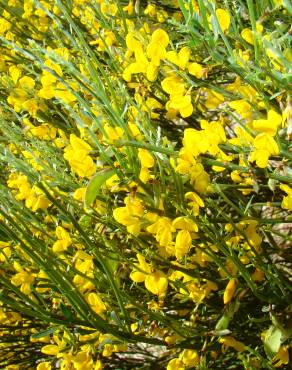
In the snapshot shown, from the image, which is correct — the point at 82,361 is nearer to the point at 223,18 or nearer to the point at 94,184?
→ the point at 94,184

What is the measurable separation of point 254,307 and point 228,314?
1.00 feet

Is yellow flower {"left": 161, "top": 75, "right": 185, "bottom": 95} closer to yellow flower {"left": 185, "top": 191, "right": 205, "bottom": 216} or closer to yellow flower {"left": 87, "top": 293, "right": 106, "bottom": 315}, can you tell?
yellow flower {"left": 185, "top": 191, "right": 205, "bottom": 216}

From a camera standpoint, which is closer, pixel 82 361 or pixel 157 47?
pixel 157 47

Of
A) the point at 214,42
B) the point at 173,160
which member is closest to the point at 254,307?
the point at 173,160

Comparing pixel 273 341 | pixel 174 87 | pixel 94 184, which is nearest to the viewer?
pixel 94 184

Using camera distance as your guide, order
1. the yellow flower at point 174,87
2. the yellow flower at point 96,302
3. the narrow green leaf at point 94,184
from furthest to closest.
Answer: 1. the yellow flower at point 96,302
2. the yellow flower at point 174,87
3. the narrow green leaf at point 94,184

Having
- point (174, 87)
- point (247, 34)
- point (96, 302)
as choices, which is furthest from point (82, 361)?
point (247, 34)

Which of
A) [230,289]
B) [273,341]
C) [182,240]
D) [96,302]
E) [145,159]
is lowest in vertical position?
[273,341]

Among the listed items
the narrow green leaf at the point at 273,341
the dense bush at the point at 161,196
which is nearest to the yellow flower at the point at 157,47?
the dense bush at the point at 161,196

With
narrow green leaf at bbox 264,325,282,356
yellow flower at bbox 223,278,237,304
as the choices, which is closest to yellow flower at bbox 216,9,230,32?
yellow flower at bbox 223,278,237,304

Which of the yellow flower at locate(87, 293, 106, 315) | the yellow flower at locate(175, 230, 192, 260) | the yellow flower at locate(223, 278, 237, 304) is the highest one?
the yellow flower at locate(175, 230, 192, 260)

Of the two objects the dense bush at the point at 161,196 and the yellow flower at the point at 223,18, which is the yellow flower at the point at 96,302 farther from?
the yellow flower at the point at 223,18

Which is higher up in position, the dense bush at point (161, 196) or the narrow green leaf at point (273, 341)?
the dense bush at point (161, 196)

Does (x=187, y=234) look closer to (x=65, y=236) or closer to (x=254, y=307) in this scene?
(x=65, y=236)
